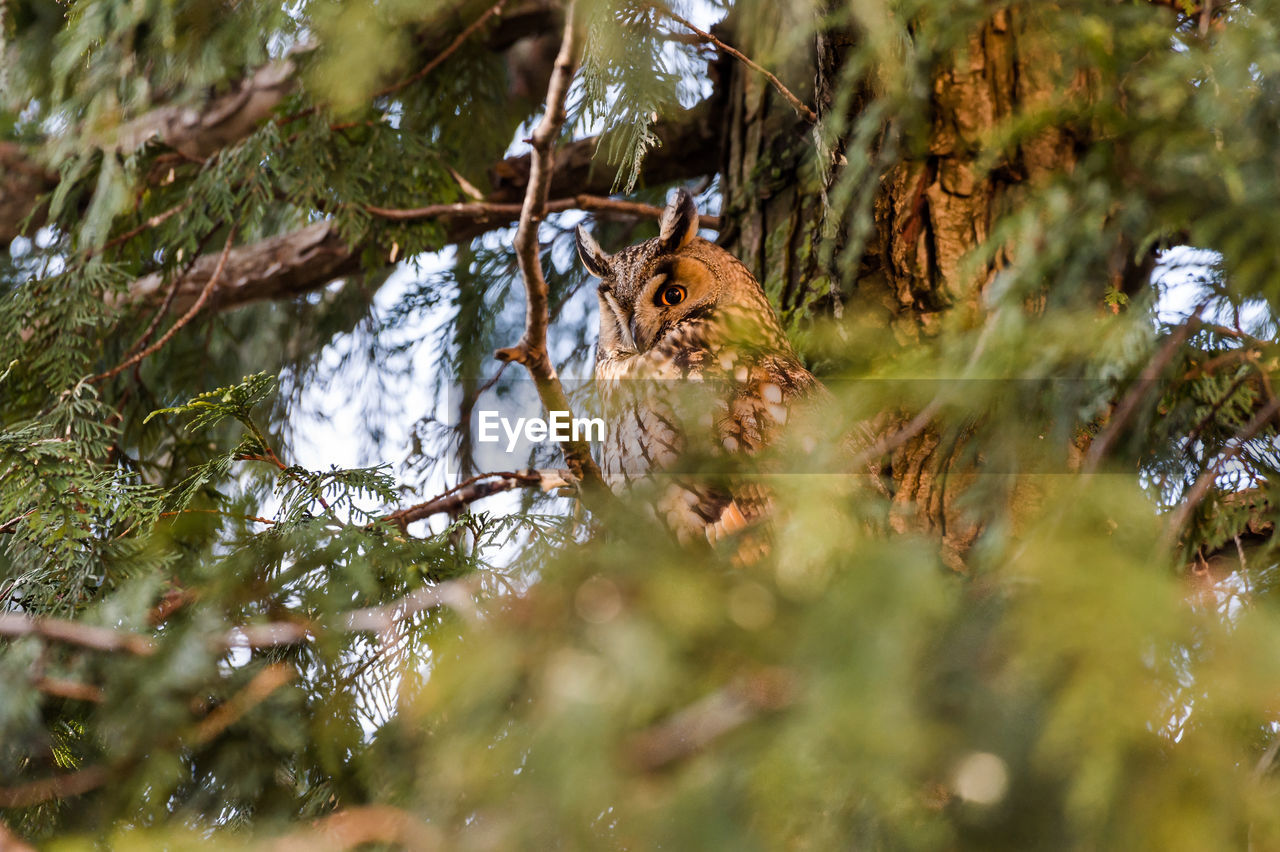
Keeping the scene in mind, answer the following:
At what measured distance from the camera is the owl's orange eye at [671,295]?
2096 mm

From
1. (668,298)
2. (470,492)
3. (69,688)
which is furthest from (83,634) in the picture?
(668,298)

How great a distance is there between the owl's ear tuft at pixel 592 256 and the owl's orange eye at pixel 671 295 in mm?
153

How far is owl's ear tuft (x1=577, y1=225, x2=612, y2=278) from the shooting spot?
7.16 feet

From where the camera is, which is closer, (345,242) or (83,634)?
(83,634)

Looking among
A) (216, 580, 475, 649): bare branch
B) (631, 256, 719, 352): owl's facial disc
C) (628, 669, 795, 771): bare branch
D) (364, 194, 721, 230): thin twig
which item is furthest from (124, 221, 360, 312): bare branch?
(628, 669, 795, 771): bare branch

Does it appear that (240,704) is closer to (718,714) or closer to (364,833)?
(364,833)

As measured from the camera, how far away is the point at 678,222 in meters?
2.05

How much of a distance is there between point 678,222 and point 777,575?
1.33 m

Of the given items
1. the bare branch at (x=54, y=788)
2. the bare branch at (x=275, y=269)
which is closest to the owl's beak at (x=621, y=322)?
the bare branch at (x=275, y=269)

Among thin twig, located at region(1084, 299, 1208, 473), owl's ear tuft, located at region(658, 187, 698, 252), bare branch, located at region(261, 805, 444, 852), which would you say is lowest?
bare branch, located at region(261, 805, 444, 852)

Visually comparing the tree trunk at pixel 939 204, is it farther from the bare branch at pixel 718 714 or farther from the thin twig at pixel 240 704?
the thin twig at pixel 240 704

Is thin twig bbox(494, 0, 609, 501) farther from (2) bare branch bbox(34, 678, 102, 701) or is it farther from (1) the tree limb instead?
(1) the tree limb

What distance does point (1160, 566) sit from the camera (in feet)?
2.66

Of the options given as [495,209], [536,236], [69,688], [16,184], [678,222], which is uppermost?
[16,184]
